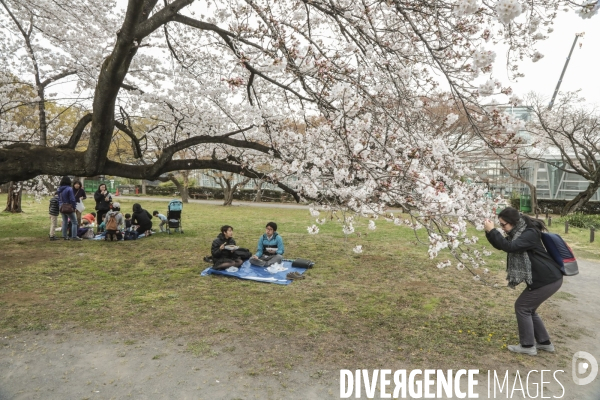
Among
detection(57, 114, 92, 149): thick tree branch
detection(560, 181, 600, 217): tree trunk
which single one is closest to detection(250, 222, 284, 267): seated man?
detection(57, 114, 92, 149): thick tree branch

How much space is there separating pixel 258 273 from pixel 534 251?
433cm

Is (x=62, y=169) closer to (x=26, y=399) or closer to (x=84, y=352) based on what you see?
(x=84, y=352)

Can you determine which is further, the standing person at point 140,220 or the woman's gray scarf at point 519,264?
the standing person at point 140,220

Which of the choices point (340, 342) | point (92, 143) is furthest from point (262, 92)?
point (340, 342)

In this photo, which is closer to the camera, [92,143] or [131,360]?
[131,360]

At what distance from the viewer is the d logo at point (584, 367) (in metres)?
3.27

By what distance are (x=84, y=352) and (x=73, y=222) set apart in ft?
23.4

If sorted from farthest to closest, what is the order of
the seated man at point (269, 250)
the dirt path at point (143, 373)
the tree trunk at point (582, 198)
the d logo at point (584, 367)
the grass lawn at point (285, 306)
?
the tree trunk at point (582, 198)
the seated man at point (269, 250)
the grass lawn at point (285, 306)
the d logo at point (584, 367)
the dirt path at point (143, 373)

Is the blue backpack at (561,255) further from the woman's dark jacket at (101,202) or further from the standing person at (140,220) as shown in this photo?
the woman's dark jacket at (101,202)

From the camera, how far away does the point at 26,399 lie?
2.78 m

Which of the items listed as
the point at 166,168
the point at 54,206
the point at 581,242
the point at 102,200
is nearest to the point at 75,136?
the point at 166,168

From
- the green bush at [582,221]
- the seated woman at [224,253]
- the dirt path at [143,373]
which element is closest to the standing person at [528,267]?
the dirt path at [143,373]

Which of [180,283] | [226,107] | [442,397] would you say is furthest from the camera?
[226,107]

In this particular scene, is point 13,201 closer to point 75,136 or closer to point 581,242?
point 75,136
